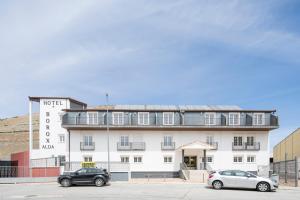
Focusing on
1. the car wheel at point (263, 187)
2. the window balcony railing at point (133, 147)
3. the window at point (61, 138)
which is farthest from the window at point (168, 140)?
the car wheel at point (263, 187)

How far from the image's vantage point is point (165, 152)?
151ft

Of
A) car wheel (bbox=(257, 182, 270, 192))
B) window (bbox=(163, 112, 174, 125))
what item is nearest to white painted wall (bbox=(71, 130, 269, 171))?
window (bbox=(163, 112, 174, 125))

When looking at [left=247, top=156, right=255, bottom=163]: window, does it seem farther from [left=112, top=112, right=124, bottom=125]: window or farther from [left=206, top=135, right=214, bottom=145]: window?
[left=112, top=112, right=124, bottom=125]: window

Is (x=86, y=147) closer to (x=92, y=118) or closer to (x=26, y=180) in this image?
(x=92, y=118)

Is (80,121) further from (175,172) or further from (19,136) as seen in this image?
(19,136)

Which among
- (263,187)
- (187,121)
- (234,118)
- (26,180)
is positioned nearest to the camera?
(263,187)

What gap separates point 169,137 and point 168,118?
2.28m

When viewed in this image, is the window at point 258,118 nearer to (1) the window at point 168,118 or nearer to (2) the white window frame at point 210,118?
(2) the white window frame at point 210,118

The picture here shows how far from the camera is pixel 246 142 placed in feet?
152

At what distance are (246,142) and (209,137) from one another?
4.43 m

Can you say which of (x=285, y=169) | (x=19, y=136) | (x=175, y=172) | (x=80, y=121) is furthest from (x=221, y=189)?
(x=19, y=136)

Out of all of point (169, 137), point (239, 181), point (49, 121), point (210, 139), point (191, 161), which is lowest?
point (191, 161)

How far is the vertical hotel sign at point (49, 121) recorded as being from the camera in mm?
54781

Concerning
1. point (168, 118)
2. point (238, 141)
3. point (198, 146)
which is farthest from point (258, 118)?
point (168, 118)
